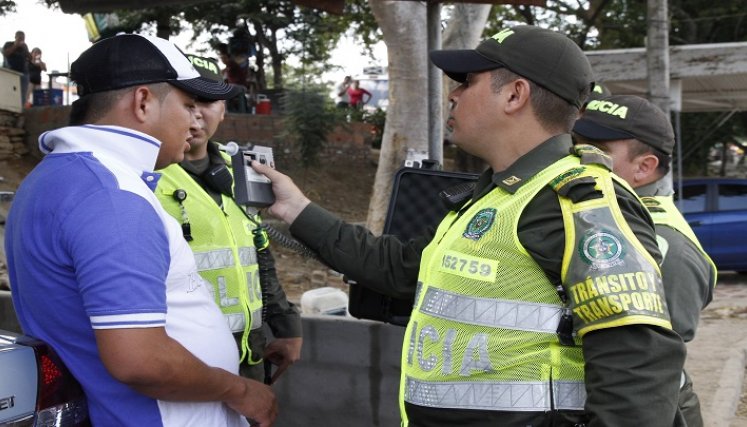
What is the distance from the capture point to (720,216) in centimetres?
1303

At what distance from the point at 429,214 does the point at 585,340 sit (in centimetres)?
157

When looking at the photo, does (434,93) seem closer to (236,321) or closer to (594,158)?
(236,321)

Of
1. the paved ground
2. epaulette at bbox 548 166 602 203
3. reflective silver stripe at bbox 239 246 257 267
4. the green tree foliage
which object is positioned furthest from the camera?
the green tree foliage

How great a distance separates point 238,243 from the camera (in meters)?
3.39

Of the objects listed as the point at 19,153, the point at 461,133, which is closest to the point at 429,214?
the point at 461,133

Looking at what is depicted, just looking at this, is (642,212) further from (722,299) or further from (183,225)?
(722,299)

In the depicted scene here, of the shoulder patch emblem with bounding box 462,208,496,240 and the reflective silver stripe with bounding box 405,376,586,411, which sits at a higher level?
the shoulder patch emblem with bounding box 462,208,496,240

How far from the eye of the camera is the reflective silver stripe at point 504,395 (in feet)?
6.72

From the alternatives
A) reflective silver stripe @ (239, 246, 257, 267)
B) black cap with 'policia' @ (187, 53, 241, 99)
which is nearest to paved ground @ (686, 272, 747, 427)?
reflective silver stripe @ (239, 246, 257, 267)

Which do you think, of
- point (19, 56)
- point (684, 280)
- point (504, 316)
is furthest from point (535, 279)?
point (19, 56)

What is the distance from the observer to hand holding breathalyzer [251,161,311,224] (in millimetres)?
2914

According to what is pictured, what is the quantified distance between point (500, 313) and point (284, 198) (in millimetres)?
1091

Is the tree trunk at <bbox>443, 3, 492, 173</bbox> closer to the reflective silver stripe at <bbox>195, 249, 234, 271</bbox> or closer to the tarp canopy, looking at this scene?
the tarp canopy

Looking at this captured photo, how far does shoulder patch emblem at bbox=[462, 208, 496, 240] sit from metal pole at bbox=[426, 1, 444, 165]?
3379 millimetres
